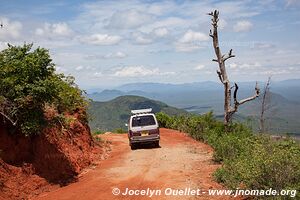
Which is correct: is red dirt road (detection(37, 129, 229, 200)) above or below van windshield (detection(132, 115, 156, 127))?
below

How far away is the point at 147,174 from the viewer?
46.7 feet

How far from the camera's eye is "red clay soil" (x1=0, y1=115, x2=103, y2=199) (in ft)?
40.0

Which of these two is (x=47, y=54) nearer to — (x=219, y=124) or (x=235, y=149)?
(x=235, y=149)

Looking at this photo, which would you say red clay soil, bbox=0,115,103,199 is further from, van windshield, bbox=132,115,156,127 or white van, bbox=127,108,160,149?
van windshield, bbox=132,115,156,127

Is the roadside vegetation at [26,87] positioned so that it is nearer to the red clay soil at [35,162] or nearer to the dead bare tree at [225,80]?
the red clay soil at [35,162]

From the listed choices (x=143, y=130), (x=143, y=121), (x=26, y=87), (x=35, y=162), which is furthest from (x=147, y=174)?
(x=143, y=121)

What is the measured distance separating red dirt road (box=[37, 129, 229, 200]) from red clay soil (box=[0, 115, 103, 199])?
56 centimetres

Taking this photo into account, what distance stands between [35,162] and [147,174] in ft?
13.3

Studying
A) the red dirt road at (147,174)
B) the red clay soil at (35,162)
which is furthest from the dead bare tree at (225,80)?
the red clay soil at (35,162)

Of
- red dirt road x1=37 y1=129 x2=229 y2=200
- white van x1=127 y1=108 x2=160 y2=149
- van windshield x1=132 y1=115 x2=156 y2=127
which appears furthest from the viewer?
van windshield x1=132 y1=115 x2=156 y2=127

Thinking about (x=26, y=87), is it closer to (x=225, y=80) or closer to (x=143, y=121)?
(x=143, y=121)

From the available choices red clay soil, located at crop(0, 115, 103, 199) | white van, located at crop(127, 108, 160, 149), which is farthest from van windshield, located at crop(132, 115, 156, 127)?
red clay soil, located at crop(0, 115, 103, 199)

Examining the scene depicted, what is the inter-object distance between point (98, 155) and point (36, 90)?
7205 millimetres

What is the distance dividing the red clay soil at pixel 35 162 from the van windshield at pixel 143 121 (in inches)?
189
